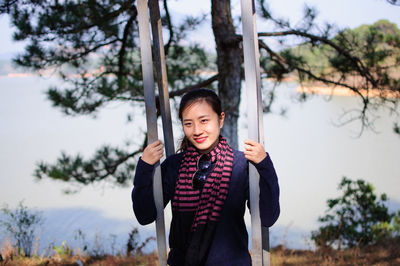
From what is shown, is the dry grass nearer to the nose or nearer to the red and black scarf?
the red and black scarf

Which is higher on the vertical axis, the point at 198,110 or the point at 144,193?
the point at 198,110

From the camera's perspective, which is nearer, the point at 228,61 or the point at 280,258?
the point at 280,258

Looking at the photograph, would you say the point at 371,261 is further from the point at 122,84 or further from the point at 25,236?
the point at 25,236

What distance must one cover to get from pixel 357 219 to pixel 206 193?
380cm

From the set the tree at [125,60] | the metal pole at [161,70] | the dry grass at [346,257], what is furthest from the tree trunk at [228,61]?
the metal pole at [161,70]

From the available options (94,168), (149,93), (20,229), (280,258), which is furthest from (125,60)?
(149,93)

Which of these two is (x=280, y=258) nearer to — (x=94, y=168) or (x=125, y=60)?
(x=94, y=168)

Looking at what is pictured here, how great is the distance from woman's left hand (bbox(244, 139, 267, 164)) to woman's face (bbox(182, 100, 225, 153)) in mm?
166

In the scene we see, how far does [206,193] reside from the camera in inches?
55.5

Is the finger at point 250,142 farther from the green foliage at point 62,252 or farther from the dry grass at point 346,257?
the green foliage at point 62,252

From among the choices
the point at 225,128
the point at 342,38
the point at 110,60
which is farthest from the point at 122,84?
the point at 342,38

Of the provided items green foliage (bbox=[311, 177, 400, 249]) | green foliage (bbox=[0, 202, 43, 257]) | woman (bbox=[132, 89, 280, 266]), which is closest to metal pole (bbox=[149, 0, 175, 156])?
woman (bbox=[132, 89, 280, 266])

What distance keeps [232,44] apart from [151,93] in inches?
92.6

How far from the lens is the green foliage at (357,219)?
448cm
